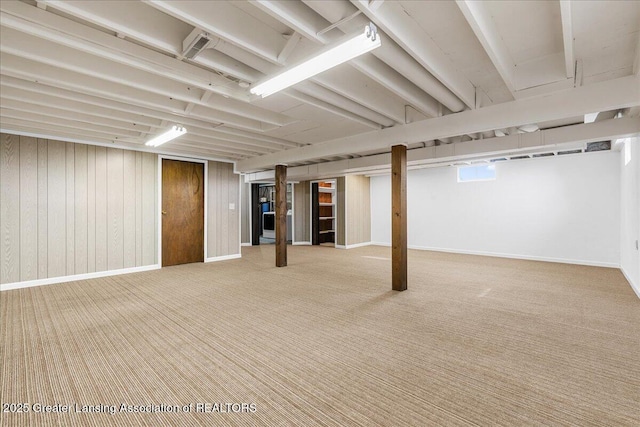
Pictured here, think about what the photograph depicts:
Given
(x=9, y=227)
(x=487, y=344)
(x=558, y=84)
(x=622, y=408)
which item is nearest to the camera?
(x=622, y=408)

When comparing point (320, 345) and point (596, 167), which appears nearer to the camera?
point (320, 345)

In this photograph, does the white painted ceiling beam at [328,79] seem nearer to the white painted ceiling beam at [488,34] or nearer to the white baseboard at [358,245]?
the white painted ceiling beam at [488,34]

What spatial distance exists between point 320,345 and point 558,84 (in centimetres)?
345

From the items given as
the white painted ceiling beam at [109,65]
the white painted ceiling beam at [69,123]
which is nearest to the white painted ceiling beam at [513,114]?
the white painted ceiling beam at [109,65]

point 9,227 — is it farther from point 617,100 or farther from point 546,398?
point 617,100

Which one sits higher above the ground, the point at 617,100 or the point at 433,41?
the point at 433,41

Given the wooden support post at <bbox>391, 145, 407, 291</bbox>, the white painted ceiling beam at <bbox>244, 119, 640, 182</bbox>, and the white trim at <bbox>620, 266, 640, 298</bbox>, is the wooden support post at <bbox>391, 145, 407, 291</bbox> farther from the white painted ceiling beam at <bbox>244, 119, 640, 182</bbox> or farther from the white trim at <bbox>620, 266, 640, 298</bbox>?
the white trim at <bbox>620, 266, 640, 298</bbox>

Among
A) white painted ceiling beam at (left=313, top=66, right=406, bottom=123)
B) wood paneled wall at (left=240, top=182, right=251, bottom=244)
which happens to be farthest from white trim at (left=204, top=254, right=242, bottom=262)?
white painted ceiling beam at (left=313, top=66, right=406, bottom=123)

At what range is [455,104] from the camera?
11.6ft

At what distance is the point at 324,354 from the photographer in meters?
2.50

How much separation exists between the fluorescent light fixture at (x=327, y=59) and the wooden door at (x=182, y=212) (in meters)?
4.56

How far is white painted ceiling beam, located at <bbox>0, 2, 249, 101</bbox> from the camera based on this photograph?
1.93 metres

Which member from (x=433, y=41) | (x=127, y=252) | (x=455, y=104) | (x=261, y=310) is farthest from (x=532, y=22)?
(x=127, y=252)

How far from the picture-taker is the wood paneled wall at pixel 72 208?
15.3ft
